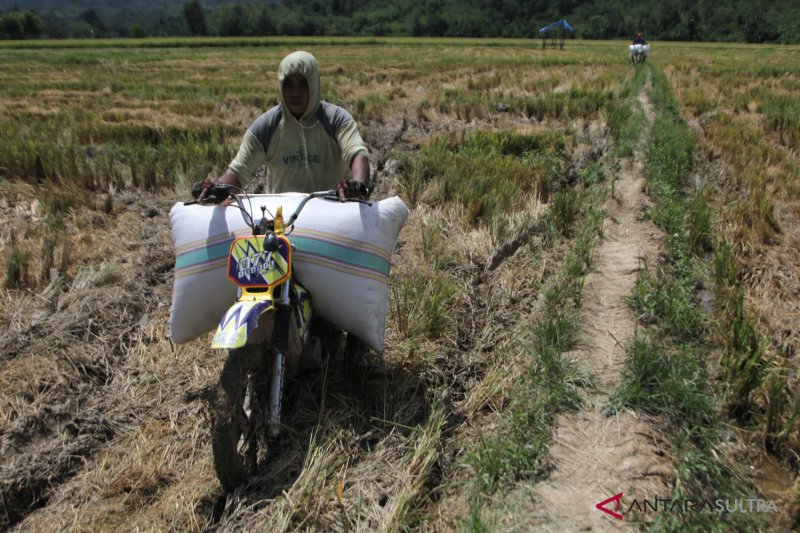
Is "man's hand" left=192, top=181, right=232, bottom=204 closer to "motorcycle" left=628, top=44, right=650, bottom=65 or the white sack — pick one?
the white sack

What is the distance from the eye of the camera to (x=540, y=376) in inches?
99.0

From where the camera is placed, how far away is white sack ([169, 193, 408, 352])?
7.90 feet

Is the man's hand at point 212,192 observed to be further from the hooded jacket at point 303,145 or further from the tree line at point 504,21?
the tree line at point 504,21

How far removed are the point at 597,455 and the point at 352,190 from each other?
62.5 inches

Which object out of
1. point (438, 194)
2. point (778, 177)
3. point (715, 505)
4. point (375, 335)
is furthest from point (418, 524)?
Answer: point (778, 177)

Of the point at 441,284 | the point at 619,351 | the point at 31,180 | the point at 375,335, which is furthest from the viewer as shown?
the point at 31,180

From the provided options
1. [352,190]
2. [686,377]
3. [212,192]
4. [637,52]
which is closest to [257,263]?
[212,192]

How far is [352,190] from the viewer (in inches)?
95.7

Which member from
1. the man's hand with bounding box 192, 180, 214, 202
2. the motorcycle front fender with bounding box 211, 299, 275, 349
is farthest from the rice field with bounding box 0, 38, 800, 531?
the man's hand with bounding box 192, 180, 214, 202

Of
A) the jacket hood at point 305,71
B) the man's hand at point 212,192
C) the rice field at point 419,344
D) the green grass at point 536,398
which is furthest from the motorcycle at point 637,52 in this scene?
the man's hand at point 212,192

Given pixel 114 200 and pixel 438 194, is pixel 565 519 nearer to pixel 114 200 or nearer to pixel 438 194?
pixel 438 194

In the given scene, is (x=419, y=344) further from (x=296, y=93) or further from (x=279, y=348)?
(x=296, y=93)

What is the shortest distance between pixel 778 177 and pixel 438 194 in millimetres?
3507

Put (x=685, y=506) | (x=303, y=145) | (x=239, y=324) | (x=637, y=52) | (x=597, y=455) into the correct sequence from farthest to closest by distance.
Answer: (x=637, y=52), (x=303, y=145), (x=597, y=455), (x=239, y=324), (x=685, y=506)
